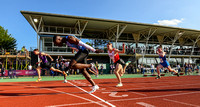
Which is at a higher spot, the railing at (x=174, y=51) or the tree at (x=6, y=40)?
the tree at (x=6, y=40)

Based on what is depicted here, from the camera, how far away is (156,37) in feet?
125

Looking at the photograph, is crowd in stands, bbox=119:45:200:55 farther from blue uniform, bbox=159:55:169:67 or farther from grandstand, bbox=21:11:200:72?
blue uniform, bbox=159:55:169:67

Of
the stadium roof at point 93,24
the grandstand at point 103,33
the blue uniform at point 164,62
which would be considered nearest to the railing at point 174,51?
the grandstand at point 103,33

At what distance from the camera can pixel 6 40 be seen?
1587 inches

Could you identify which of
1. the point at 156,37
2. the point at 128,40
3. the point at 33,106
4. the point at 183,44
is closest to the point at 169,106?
the point at 33,106

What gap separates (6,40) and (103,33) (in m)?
28.4

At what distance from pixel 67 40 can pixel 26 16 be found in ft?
69.0

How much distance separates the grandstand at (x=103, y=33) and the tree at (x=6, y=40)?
64.0ft

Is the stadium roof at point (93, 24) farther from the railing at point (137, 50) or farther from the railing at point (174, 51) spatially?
the railing at point (174, 51)

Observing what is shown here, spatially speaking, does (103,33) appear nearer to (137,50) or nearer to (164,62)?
(137,50)

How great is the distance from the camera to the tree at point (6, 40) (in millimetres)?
39844

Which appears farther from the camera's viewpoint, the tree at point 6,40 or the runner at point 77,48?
the tree at point 6,40

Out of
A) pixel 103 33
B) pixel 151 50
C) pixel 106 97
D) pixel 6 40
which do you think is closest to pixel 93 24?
pixel 103 33

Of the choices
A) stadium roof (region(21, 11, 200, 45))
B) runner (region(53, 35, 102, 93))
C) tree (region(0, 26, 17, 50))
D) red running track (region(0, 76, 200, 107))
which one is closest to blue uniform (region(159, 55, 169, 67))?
red running track (region(0, 76, 200, 107))
